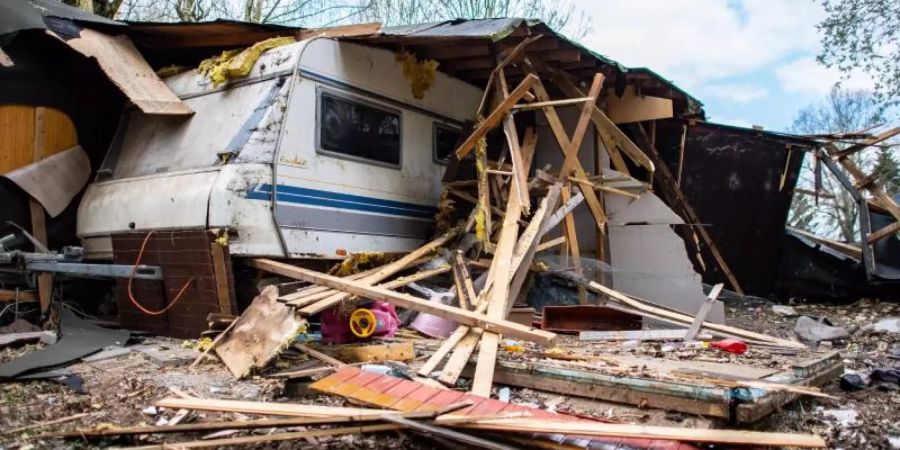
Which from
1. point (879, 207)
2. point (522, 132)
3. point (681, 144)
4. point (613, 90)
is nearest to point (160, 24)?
point (522, 132)

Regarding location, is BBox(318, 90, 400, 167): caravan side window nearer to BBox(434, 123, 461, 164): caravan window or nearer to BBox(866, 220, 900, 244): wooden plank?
BBox(434, 123, 461, 164): caravan window

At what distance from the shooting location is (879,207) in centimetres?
912

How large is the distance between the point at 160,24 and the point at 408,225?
3.34 metres

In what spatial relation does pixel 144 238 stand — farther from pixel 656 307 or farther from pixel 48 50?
pixel 656 307

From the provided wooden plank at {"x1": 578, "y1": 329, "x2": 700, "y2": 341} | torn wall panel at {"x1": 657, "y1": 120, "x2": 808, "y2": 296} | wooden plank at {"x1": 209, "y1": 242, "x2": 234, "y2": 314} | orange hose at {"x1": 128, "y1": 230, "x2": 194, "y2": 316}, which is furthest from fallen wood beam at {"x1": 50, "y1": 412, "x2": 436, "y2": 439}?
torn wall panel at {"x1": 657, "y1": 120, "x2": 808, "y2": 296}

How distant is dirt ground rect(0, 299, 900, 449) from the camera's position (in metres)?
3.03

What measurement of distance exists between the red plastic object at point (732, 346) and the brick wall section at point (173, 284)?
157 inches

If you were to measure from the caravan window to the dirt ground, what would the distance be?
3.23m

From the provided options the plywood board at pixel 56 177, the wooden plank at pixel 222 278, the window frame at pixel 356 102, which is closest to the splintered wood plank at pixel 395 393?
the wooden plank at pixel 222 278

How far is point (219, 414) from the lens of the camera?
3.29 metres

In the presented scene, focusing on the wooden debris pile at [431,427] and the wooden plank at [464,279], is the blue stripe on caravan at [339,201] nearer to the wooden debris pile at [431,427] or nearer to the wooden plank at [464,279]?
the wooden plank at [464,279]

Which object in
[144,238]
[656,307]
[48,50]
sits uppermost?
[48,50]

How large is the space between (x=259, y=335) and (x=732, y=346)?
361 centimetres

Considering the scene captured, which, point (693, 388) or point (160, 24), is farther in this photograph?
point (160, 24)
